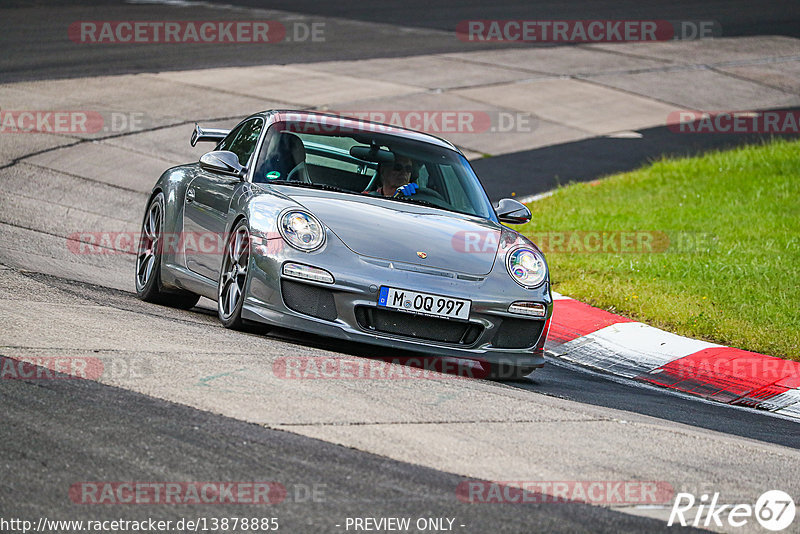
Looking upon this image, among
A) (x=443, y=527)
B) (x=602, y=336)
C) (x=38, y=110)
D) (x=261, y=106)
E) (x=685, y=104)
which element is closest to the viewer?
(x=443, y=527)

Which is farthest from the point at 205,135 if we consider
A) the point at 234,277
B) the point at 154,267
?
the point at 234,277

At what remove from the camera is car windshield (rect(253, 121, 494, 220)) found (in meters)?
7.77

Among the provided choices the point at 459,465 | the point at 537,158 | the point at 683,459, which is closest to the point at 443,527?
the point at 459,465

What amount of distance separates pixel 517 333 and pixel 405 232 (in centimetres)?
88

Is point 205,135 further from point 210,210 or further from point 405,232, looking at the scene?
point 405,232

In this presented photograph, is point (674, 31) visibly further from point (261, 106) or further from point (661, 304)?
point (661, 304)

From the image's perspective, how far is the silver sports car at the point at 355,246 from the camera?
259 inches

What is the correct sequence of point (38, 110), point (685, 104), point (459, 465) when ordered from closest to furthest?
1. point (459, 465)
2. point (38, 110)
3. point (685, 104)

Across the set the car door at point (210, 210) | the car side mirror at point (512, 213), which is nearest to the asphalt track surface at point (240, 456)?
the car door at point (210, 210)

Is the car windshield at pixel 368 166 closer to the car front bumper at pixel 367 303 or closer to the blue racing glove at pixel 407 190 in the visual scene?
Answer: the blue racing glove at pixel 407 190

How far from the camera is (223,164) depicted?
764 centimetres

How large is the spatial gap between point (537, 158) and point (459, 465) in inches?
483

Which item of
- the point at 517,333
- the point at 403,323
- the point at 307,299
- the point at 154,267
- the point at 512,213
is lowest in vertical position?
the point at 154,267

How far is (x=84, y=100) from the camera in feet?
55.3
